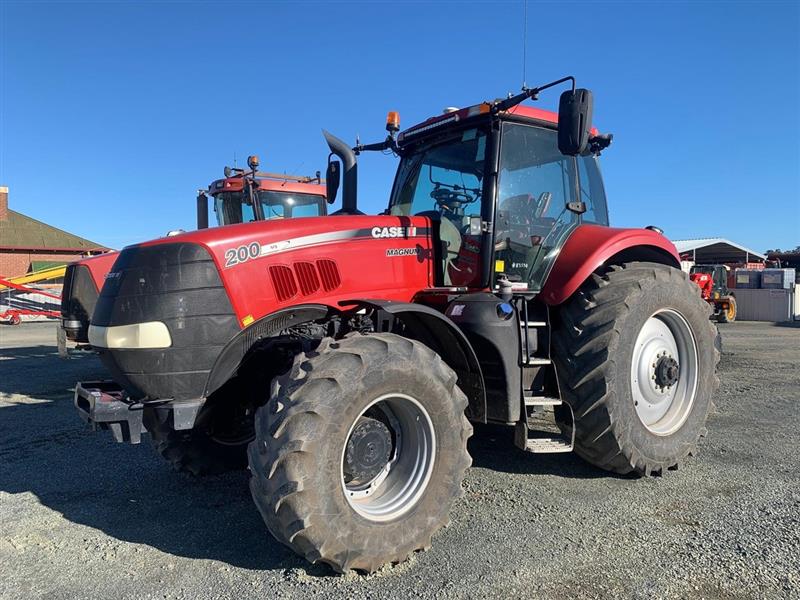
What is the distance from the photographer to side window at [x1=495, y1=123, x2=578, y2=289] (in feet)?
14.1

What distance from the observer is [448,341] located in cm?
369

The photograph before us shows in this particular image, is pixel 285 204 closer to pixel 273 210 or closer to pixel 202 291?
pixel 273 210

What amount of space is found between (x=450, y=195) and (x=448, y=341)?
138 centimetres

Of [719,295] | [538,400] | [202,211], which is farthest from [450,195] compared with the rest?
[719,295]

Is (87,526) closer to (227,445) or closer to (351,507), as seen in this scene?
(227,445)

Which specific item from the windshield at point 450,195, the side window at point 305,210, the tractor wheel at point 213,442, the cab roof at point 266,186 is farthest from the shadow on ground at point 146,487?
the side window at point 305,210

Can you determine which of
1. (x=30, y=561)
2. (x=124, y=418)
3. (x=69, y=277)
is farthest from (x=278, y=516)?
(x=69, y=277)

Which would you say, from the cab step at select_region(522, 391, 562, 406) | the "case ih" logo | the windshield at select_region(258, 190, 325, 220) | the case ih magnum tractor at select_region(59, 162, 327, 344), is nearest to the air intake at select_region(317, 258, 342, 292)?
the "case ih" logo

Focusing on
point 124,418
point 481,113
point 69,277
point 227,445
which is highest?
point 481,113

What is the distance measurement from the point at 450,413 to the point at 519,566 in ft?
2.77

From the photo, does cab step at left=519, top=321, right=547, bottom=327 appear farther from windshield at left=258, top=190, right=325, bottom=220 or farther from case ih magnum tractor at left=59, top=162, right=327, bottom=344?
windshield at left=258, top=190, right=325, bottom=220

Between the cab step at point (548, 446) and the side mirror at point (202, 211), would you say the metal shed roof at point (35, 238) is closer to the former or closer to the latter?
the side mirror at point (202, 211)

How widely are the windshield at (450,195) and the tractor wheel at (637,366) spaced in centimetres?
85

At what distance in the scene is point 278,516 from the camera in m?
2.69
